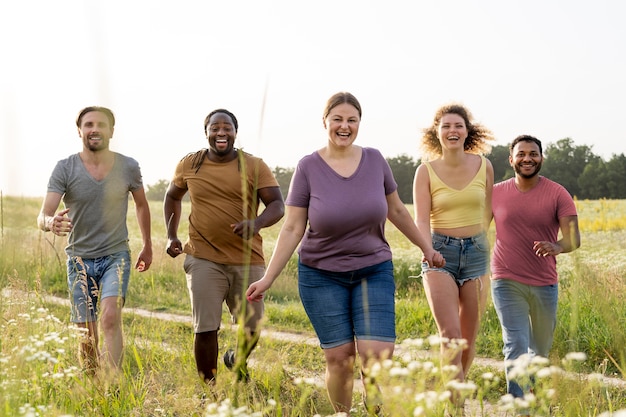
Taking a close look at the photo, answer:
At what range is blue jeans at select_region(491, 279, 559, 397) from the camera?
5445mm

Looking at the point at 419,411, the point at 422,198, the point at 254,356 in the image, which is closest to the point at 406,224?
the point at 422,198

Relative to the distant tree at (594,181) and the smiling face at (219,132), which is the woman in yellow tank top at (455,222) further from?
the distant tree at (594,181)

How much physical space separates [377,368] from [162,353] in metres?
4.66

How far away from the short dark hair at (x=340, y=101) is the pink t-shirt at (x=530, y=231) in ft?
5.00

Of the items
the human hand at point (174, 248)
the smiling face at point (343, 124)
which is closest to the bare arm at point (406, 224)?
the smiling face at point (343, 124)

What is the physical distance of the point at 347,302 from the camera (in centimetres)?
484

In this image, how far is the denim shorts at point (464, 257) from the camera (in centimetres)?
541

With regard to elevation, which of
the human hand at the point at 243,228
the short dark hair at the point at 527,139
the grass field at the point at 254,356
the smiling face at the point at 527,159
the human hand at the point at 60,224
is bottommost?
the grass field at the point at 254,356

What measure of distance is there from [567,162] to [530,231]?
185 ft

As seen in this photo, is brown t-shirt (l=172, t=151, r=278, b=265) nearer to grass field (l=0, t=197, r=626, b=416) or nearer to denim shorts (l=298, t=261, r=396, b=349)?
grass field (l=0, t=197, r=626, b=416)

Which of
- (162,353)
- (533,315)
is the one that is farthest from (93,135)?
(533,315)

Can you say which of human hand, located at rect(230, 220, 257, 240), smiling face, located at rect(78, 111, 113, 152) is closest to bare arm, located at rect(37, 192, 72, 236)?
smiling face, located at rect(78, 111, 113, 152)

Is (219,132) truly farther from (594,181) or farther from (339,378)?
(594,181)

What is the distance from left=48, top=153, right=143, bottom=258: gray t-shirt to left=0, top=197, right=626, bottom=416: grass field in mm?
327
